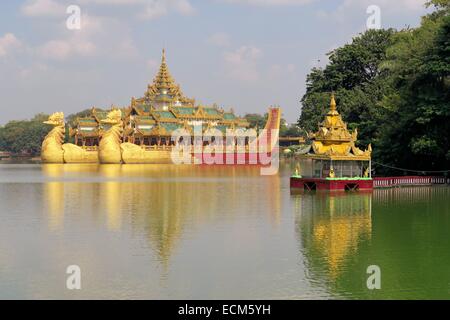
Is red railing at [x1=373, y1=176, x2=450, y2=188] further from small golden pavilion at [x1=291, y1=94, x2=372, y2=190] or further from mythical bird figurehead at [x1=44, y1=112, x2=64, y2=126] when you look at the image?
mythical bird figurehead at [x1=44, y1=112, x2=64, y2=126]

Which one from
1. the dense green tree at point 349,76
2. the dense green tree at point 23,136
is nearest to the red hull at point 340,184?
the dense green tree at point 349,76

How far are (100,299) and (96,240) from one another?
276 inches

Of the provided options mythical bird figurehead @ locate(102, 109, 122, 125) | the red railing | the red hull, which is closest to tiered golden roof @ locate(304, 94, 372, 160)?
the red hull

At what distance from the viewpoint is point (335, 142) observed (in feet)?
123

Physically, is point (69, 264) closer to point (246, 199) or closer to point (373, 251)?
point (373, 251)

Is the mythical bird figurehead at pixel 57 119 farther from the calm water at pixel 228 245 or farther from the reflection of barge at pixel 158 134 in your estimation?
the calm water at pixel 228 245

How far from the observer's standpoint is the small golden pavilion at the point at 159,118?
296ft

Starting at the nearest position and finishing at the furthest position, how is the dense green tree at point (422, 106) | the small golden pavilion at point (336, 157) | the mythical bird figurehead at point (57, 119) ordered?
1. the small golden pavilion at point (336, 157)
2. the dense green tree at point (422, 106)
3. the mythical bird figurehead at point (57, 119)

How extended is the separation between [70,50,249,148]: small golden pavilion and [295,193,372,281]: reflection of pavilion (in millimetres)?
57273

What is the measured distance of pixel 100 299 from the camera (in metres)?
14.3

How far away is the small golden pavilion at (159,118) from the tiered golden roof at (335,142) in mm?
52484

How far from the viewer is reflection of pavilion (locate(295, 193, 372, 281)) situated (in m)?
18.0

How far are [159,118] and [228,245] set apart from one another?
233 ft

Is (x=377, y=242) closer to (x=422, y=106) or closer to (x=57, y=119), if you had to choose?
(x=422, y=106)
